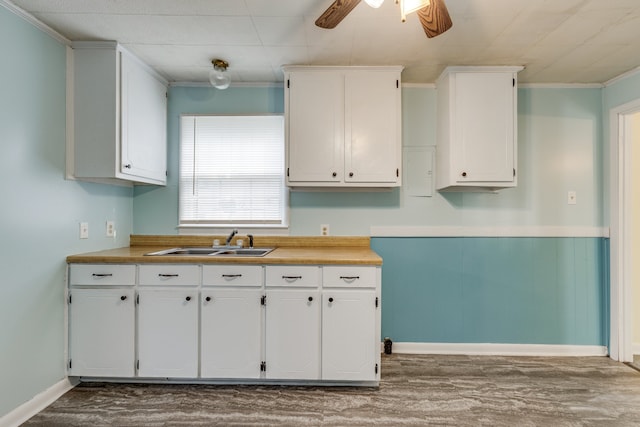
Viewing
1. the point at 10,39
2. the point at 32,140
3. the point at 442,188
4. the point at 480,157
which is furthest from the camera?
the point at 442,188

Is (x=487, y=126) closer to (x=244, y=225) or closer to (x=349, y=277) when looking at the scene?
(x=349, y=277)

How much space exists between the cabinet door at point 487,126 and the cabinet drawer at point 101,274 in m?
2.47

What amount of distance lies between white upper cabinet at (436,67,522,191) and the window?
1.42 meters

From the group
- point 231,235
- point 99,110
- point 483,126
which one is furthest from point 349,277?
point 99,110

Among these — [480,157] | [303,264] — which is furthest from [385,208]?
[303,264]

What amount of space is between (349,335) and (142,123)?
216 centimetres

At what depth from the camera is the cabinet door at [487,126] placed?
2453 mm

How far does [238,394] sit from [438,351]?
65.8 inches

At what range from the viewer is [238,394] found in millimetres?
2129

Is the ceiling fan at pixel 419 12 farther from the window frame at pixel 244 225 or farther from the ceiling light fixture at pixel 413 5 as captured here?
the window frame at pixel 244 225

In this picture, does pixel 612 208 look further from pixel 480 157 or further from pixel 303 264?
pixel 303 264

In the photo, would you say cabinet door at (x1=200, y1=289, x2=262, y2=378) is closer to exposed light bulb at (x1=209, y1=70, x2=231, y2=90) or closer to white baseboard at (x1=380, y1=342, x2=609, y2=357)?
white baseboard at (x1=380, y1=342, x2=609, y2=357)

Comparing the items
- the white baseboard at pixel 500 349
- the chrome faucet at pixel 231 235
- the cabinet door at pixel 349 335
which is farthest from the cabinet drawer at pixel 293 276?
the white baseboard at pixel 500 349

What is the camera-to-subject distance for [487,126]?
96.6 inches
